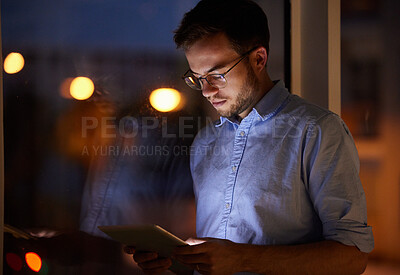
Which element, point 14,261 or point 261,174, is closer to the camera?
point 261,174

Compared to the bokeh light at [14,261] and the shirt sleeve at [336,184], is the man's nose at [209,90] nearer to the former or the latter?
the shirt sleeve at [336,184]

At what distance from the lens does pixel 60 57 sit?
4.79ft

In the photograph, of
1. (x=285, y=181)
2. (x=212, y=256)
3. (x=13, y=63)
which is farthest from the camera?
(x=13, y=63)

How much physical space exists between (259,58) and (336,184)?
492mm

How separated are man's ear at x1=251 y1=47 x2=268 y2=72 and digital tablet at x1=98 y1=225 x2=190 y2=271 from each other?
0.63m

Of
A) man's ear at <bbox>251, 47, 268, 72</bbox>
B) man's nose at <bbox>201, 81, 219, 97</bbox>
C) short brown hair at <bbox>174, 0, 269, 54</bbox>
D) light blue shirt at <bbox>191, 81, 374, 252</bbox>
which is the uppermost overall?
short brown hair at <bbox>174, 0, 269, 54</bbox>

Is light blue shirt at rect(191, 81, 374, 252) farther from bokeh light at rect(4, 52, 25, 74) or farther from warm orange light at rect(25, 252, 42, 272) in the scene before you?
bokeh light at rect(4, 52, 25, 74)

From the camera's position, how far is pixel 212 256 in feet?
3.27

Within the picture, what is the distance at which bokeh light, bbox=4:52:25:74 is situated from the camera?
4.71ft

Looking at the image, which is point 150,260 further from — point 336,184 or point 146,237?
point 336,184

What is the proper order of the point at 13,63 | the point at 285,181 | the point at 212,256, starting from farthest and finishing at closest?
1. the point at 13,63
2. the point at 285,181
3. the point at 212,256

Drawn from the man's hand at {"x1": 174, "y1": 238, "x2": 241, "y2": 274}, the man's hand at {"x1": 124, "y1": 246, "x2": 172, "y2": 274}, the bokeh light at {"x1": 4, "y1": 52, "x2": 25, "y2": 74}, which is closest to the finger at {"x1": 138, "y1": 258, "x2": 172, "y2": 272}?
the man's hand at {"x1": 124, "y1": 246, "x2": 172, "y2": 274}

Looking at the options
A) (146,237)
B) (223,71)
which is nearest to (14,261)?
(146,237)

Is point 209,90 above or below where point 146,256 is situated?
above
